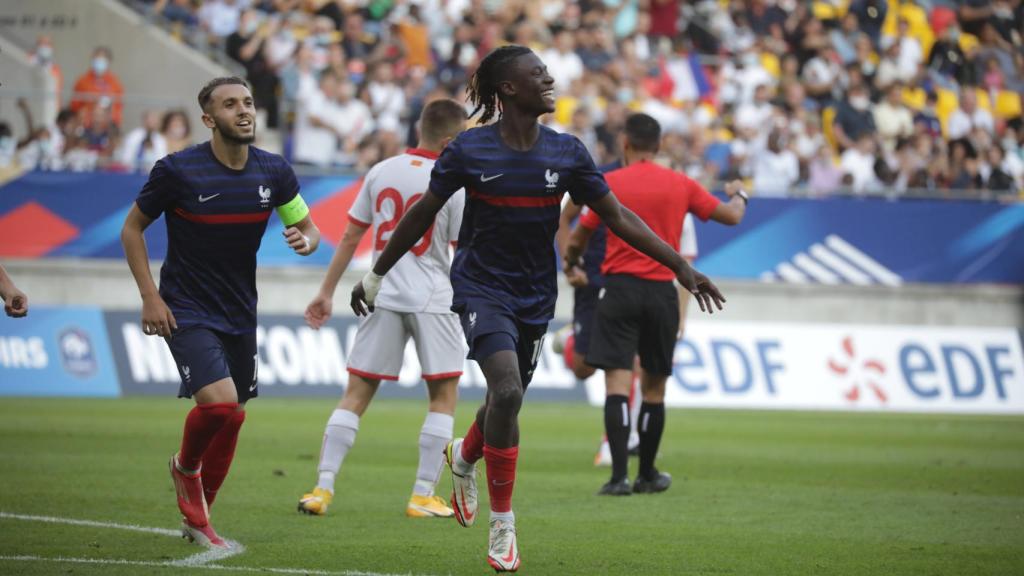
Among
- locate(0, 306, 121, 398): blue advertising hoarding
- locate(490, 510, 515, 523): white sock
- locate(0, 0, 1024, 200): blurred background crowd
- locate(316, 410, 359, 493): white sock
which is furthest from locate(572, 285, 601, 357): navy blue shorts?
locate(0, 306, 121, 398): blue advertising hoarding

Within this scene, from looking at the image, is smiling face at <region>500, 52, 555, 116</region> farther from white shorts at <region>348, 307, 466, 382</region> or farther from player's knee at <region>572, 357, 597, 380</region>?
player's knee at <region>572, 357, 597, 380</region>

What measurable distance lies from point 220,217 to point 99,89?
642 inches

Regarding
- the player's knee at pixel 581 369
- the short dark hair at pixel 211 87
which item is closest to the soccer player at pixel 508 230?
the short dark hair at pixel 211 87

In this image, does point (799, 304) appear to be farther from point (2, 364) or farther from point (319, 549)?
point (319, 549)

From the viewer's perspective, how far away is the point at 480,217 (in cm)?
780

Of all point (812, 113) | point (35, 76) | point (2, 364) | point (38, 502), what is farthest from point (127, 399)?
point (812, 113)

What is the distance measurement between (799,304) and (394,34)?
7977 mm

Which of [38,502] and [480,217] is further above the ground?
[480,217]

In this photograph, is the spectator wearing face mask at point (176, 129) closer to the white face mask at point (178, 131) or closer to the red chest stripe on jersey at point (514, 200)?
the white face mask at point (178, 131)

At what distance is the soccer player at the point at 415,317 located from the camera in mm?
9852

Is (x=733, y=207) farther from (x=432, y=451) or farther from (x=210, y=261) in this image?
(x=210, y=261)

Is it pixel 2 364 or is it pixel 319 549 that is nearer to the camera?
pixel 319 549

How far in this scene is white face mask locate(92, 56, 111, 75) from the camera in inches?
945

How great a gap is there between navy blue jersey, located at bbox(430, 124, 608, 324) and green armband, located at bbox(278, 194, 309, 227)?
1085 millimetres
